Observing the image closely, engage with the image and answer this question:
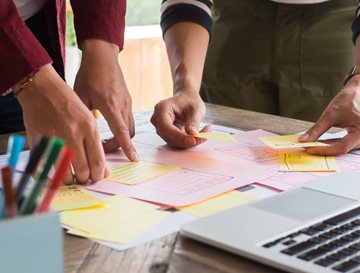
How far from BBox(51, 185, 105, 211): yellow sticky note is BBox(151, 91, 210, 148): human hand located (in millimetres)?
308

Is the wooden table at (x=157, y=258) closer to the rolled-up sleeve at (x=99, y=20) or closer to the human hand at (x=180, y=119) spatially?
the human hand at (x=180, y=119)

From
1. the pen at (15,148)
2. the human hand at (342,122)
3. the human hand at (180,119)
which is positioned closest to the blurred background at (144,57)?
the human hand at (180,119)

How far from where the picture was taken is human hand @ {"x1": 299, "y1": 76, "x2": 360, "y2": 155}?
1.17m

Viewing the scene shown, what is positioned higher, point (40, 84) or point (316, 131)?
point (40, 84)

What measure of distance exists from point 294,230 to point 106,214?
243 millimetres

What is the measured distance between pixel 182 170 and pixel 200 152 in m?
0.13

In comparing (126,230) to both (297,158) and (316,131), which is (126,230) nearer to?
(297,158)

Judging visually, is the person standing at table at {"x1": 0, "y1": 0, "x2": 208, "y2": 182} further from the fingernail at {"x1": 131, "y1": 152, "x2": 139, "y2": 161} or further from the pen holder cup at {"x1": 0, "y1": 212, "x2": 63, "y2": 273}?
the pen holder cup at {"x1": 0, "y1": 212, "x2": 63, "y2": 273}

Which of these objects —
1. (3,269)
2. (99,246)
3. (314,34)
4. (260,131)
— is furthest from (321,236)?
(314,34)

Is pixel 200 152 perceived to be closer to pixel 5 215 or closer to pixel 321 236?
pixel 321 236

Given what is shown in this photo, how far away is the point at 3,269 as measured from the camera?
1.57 feet

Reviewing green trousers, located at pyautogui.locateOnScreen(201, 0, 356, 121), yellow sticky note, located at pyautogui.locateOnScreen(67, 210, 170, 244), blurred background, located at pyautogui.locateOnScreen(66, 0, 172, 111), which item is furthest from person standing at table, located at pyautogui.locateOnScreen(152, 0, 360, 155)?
blurred background, located at pyautogui.locateOnScreen(66, 0, 172, 111)

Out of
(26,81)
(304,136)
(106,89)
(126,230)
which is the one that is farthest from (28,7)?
(126,230)

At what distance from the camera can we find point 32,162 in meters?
0.49
